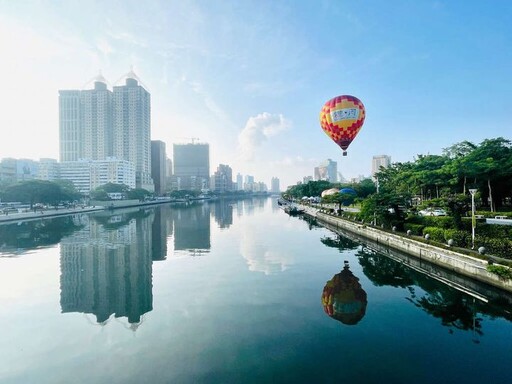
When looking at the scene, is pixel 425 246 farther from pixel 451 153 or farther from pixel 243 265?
pixel 451 153

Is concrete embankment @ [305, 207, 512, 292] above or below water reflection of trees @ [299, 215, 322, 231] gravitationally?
above

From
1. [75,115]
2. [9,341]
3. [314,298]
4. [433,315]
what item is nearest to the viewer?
[9,341]

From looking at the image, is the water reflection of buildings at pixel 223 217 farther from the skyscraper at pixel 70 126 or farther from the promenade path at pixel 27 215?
the skyscraper at pixel 70 126

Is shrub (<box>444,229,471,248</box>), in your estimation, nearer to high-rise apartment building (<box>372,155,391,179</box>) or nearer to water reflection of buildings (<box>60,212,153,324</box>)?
water reflection of buildings (<box>60,212,153,324</box>)

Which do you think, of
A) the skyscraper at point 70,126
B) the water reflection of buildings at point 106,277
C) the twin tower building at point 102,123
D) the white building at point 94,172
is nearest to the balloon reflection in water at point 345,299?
the water reflection of buildings at point 106,277

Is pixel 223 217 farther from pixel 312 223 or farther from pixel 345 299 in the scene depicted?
pixel 345 299

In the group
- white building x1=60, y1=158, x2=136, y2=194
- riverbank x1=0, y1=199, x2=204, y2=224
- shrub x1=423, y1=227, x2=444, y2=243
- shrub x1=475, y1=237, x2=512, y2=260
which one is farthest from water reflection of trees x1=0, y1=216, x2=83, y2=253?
white building x1=60, y1=158, x2=136, y2=194

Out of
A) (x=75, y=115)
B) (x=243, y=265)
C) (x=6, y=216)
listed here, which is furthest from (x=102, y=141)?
(x=243, y=265)
